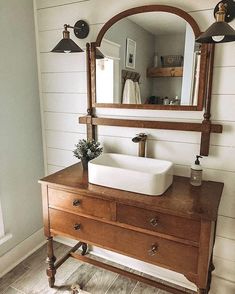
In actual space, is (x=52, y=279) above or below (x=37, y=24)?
below

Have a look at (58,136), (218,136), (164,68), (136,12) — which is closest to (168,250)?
(218,136)

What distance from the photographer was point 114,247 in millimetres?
1358

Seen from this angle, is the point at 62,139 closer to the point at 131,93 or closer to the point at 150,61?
the point at 131,93

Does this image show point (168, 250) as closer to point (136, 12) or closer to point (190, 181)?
point (190, 181)

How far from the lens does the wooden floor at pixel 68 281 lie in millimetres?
1674

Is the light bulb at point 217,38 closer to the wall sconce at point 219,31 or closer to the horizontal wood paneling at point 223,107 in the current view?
the wall sconce at point 219,31

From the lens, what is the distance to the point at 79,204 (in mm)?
1393

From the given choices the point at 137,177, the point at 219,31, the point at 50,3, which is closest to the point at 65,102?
the point at 50,3

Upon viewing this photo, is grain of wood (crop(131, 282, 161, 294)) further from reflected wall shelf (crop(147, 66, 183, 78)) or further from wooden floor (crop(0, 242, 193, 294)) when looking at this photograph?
reflected wall shelf (crop(147, 66, 183, 78))

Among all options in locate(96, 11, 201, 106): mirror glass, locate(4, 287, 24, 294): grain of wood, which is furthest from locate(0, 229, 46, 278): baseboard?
locate(96, 11, 201, 106): mirror glass

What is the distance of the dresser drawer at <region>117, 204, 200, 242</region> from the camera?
1.14 m

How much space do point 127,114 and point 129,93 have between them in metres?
0.14

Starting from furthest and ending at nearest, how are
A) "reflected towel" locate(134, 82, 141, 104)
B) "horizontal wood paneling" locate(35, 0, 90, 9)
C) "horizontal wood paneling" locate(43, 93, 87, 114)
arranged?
"horizontal wood paneling" locate(43, 93, 87, 114) → "horizontal wood paneling" locate(35, 0, 90, 9) → "reflected towel" locate(134, 82, 141, 104)

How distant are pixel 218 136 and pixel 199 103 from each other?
225 mm
